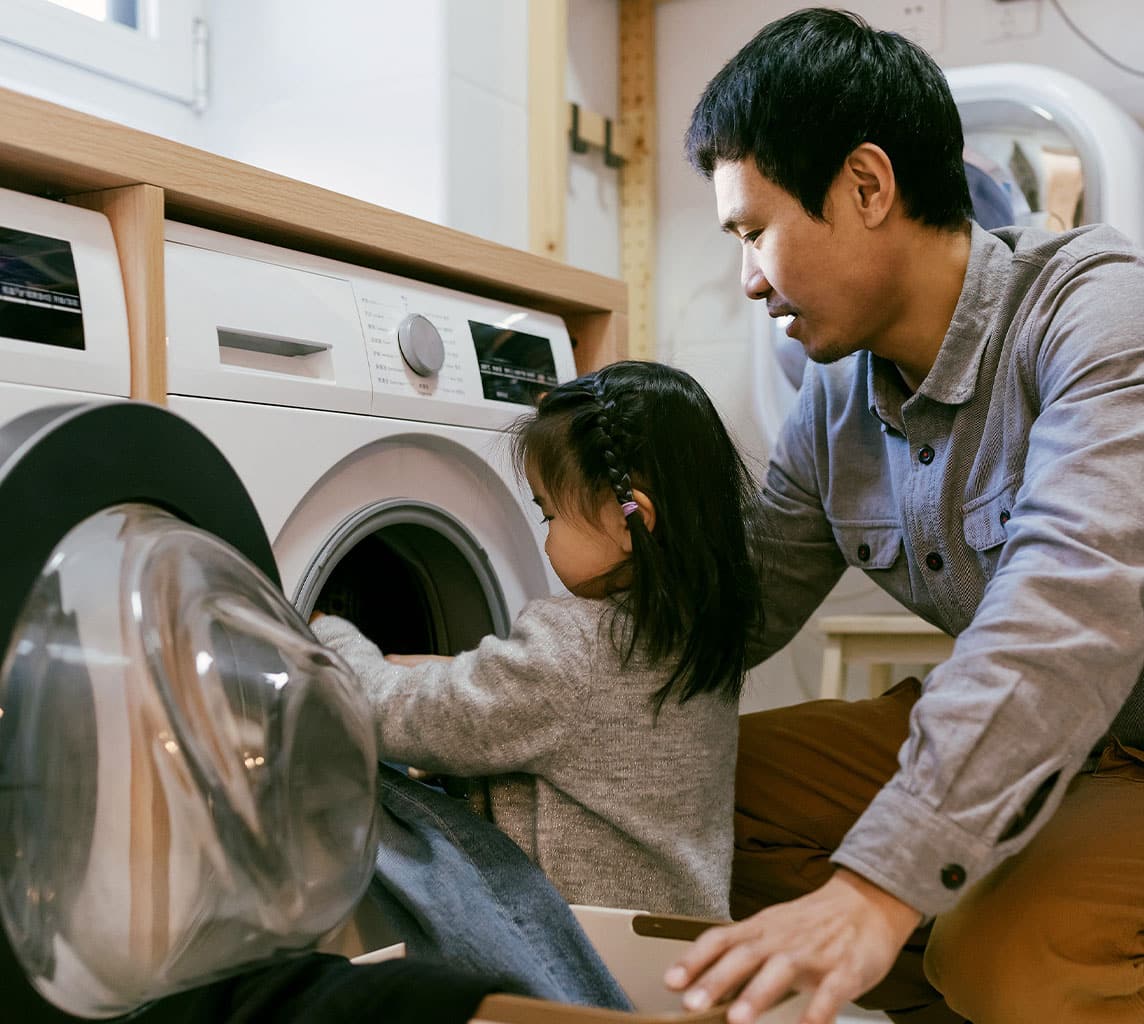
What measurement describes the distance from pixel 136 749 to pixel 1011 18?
221cm

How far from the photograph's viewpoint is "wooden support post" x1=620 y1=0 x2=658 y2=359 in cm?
266

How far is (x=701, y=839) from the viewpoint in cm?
107

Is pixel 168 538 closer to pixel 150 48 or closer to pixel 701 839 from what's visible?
pixel 701 839

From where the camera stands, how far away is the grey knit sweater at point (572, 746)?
995 millimetres

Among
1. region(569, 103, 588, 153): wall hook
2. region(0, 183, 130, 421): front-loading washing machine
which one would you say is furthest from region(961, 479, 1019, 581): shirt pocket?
region(569, 103, 588, 153): wall hook

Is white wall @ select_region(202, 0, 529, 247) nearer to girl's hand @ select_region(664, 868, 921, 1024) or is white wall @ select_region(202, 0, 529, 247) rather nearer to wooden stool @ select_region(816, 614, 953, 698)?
wooden stool @ select_region(816, 614, 953, 698)

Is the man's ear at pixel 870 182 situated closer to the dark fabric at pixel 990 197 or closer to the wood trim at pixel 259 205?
the wood trim at pixel 259 205

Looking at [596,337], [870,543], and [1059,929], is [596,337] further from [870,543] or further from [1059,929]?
[1059,929]

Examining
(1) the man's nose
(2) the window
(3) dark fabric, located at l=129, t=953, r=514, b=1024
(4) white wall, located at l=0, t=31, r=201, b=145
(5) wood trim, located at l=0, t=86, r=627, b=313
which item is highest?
(2) the window

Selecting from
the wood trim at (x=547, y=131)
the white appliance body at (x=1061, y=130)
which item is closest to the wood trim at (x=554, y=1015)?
the wood trim at (x=547, y=131)

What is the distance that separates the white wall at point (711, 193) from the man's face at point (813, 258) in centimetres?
116

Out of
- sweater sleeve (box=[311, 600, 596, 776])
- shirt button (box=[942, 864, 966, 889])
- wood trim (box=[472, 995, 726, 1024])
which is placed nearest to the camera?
wood trim (box=[472, 995, 726, 1024])

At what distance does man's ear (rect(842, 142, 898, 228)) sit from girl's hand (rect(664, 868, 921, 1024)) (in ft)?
2.13

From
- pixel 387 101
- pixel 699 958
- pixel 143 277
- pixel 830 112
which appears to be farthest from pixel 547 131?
pixel 699 958
